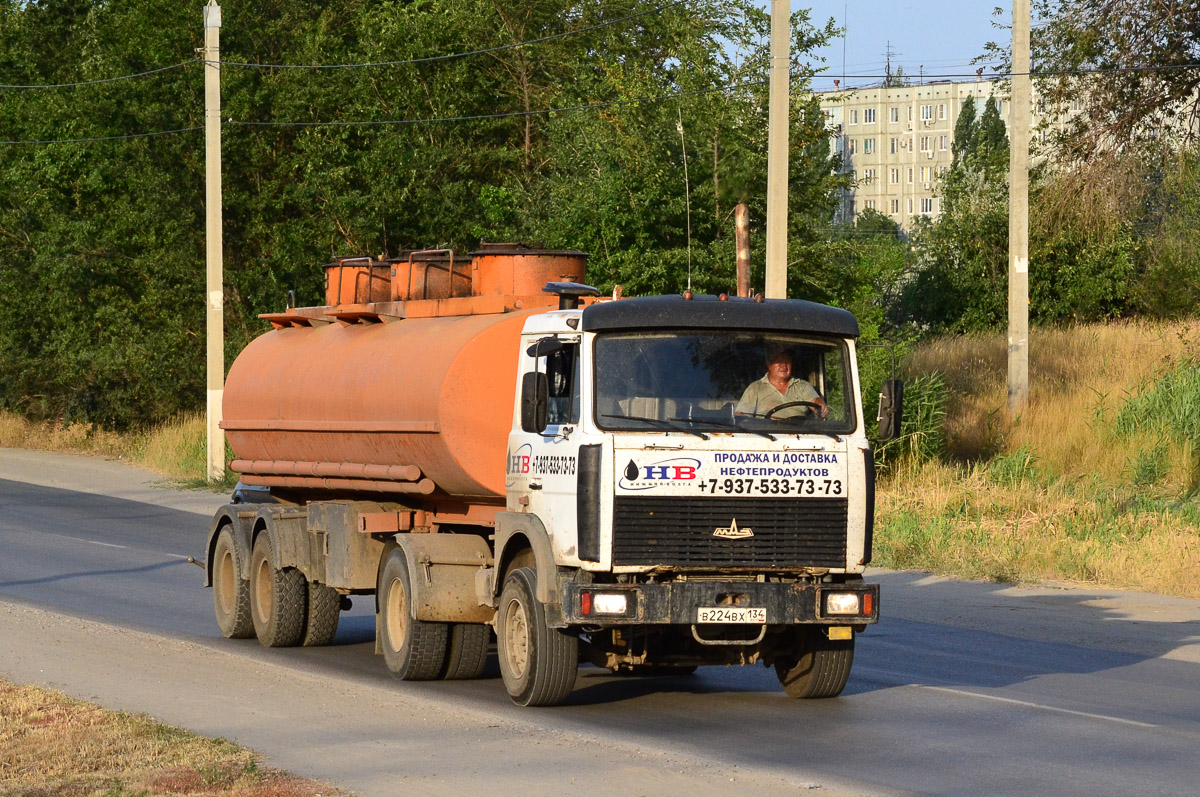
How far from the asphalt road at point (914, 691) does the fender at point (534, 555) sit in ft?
2.37

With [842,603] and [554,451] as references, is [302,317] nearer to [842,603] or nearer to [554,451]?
[554,451]

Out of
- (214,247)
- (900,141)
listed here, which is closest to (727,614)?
(214,247)

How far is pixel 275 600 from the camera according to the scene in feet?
45.2

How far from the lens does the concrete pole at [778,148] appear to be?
64.4 feet

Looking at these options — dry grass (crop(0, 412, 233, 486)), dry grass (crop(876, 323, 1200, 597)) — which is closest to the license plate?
dry grass (crop(876, 323, 1200, 597))

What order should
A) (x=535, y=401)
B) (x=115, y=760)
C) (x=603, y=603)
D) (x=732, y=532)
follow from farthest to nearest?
(x=535, y=401) < (x=732, y=532) < (x=603, y=603) < (x=115, y=760)

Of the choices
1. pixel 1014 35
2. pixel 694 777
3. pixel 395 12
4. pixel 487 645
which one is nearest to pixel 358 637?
pixel 487 645

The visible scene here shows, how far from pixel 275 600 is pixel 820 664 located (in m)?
5.03

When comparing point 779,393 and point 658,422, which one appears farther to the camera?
point 779,393

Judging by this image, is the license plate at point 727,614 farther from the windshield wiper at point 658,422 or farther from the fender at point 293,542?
the fender at point 293,542

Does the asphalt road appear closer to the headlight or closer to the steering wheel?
the headlight

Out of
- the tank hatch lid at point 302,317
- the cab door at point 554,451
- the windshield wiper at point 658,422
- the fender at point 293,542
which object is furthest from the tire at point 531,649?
the tank hatch lid at point 302,317

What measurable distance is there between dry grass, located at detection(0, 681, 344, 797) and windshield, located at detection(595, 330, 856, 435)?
9.87 feet

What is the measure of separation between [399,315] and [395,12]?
25745 millimetres
